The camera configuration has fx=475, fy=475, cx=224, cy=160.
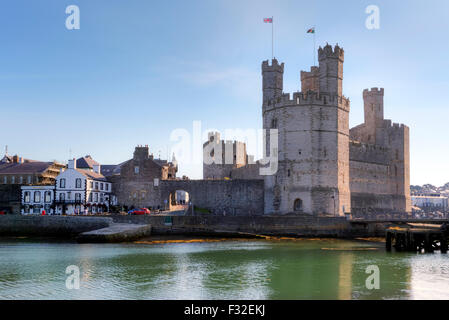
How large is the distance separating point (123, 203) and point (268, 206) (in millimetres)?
15119

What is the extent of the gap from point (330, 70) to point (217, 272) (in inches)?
1037

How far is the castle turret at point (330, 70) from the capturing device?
139ft

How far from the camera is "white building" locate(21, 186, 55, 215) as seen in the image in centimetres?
4636

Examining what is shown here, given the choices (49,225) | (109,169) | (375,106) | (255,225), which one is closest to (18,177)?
(109,169)

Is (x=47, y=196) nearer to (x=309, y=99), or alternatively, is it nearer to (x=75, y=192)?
(x=75, y=192)

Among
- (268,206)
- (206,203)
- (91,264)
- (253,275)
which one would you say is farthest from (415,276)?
(206,203)

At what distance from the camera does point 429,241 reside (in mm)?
31016

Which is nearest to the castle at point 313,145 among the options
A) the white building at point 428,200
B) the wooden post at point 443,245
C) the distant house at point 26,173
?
the wooden post at point 443,245

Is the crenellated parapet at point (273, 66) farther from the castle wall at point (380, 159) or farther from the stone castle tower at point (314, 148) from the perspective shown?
the castle wall at point (380, 159)

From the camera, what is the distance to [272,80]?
150ft

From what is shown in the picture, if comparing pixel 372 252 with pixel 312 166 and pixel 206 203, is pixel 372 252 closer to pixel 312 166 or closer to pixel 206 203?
pixel 312 166

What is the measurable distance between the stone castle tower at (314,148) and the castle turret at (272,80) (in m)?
2.55

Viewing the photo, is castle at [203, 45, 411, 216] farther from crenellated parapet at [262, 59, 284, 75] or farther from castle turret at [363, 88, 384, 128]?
castle turret at [363, 88, 384, 128]

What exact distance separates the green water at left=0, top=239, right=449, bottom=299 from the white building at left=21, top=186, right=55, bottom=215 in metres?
15.0
